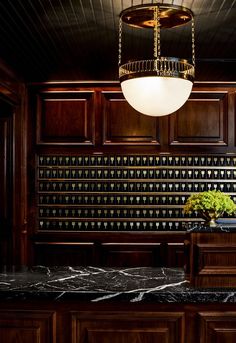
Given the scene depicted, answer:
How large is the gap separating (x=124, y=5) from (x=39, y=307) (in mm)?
2154

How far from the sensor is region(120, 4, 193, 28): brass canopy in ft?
11.9

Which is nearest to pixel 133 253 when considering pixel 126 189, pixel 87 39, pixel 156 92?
pixel 126 189

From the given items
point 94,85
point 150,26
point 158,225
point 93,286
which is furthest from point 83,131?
point 93,286

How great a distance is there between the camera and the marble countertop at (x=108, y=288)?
9.75 feet

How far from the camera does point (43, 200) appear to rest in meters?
6.35

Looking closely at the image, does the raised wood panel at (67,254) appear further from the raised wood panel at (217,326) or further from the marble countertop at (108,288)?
the raised wood panel at (217,326)

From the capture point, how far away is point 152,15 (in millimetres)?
3770

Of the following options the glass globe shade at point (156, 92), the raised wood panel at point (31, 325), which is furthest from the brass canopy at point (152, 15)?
the raised wood panel at point (31, 325)

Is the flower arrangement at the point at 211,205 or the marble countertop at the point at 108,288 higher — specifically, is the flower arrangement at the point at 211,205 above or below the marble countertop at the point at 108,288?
above

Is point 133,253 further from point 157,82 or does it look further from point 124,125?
point 157,82

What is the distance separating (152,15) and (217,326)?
→ 2.20m

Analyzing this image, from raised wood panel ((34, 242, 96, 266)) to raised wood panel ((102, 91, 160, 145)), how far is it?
1.30 meters

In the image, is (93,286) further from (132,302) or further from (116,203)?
(116,203)

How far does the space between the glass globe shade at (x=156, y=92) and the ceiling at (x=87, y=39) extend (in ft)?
2.30
